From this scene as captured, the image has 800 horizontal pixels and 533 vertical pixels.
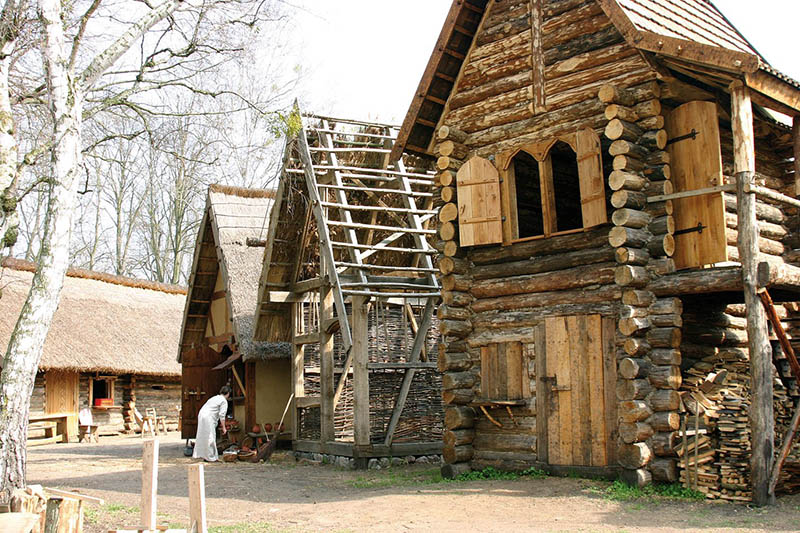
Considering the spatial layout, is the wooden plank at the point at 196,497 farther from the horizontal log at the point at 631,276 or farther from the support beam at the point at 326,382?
the support beam at the point at 326,382

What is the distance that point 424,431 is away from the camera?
58.1ft

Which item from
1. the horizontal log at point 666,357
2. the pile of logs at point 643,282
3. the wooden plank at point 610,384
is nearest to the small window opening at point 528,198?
the pile of logs at point 643,282

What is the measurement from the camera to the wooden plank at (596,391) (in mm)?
12218

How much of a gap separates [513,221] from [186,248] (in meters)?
31.4

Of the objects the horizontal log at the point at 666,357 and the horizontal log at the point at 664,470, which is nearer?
the horizontal log at the point at 664,470

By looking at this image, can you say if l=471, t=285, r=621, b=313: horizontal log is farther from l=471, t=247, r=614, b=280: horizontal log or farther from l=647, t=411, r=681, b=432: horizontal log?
l=647, t=411, r=681, b=432: horizontal log

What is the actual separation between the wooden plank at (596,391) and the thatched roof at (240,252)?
1027 centimetres

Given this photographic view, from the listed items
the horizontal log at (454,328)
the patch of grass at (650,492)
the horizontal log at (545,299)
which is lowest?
the patch of grass at (650,492)

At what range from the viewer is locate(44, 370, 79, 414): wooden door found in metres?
28.5

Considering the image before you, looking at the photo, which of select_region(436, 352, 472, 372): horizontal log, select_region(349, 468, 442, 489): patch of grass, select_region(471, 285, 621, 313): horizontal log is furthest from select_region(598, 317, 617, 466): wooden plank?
select_region(349, 468, 442, 489): patch of grass

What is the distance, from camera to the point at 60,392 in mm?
28953

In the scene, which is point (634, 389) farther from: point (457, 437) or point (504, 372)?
point (457, 437)

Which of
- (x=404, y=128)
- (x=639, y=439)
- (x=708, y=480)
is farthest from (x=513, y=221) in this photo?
(x=708, y=480)

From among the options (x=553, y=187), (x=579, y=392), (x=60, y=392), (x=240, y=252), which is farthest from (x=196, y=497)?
(x=60, y=392)
